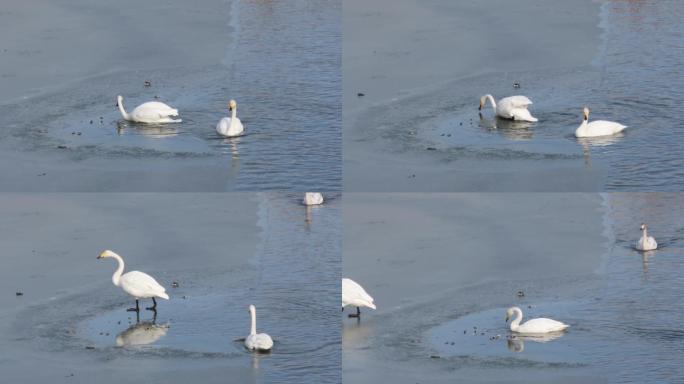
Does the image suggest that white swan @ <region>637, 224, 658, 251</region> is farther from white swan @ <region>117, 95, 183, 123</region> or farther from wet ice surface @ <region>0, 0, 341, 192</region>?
white swan @ <region>117, 95, 183, 123</region>

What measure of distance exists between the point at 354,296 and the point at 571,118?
469cm

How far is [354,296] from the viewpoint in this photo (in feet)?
78.8

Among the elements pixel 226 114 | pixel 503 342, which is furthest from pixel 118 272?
pixel 503 342

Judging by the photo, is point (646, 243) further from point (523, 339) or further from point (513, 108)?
point (523, 339)

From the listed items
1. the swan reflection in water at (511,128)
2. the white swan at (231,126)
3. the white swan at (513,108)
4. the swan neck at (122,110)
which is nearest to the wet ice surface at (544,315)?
the swan reflection in water at (511,128)

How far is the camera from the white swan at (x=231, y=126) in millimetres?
25516

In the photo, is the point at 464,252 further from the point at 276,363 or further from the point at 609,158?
the point at 276,363

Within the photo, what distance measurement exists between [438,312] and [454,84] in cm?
530

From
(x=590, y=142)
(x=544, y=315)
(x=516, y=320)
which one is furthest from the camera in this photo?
(x=590, y=142)

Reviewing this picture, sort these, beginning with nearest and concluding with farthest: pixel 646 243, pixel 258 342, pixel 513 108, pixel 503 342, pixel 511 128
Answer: pixel 258 342
pixel 503 342
pixel 511 128
pixel 513 108
pixel 646 243

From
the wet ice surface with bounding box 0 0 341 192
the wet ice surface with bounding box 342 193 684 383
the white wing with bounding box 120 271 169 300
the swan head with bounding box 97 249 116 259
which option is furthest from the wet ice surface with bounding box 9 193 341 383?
the wet ice surface with bounding box 0 0 341 192

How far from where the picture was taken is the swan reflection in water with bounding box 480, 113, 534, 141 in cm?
2595

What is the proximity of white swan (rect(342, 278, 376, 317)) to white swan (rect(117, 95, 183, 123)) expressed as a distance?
401cm

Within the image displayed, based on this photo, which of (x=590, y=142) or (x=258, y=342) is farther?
(x=590, y=142)
